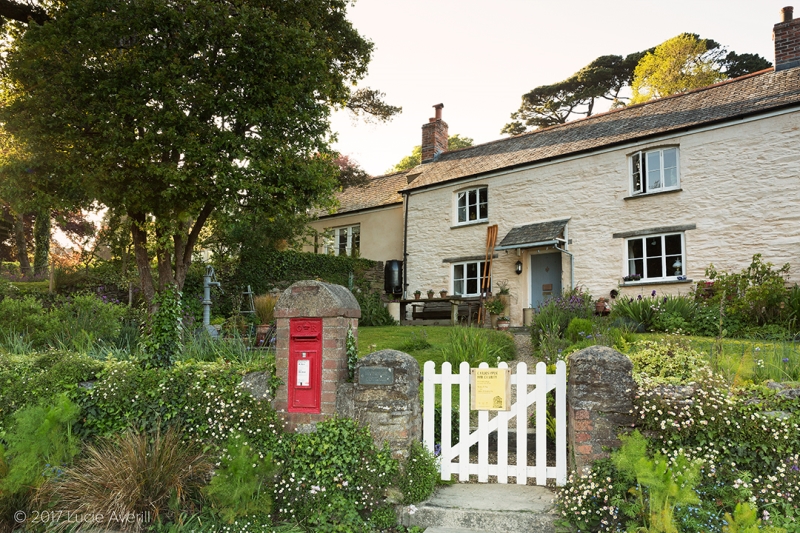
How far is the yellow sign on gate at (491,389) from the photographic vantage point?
458cm

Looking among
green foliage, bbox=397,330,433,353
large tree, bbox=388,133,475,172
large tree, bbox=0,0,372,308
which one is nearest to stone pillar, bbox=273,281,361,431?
green foliage, bbox=397,330,433,353

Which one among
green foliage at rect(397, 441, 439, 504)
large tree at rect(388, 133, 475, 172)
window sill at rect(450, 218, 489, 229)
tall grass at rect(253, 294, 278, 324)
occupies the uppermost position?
large tree at rect(388, 133, 475, 172)

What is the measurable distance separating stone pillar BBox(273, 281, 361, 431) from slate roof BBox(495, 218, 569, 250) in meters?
10.6

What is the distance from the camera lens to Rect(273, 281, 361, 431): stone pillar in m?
4.84

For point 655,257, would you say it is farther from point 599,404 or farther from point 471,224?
point 599,404

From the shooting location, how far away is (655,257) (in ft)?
44.3

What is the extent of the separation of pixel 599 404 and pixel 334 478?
2.21 metres

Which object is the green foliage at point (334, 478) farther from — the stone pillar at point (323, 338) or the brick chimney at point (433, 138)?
the brick chimney at point (433, 138)

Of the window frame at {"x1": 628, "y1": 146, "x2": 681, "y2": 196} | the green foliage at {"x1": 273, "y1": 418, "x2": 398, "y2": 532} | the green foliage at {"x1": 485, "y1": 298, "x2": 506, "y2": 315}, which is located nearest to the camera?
the green foliage at {"x1": 273, "y1": 418, "x2": 398, "y2": 532}

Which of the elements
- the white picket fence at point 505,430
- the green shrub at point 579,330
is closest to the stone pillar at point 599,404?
the white picket fence at point 505,430

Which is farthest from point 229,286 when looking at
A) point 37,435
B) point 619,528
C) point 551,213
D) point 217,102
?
point 619,528

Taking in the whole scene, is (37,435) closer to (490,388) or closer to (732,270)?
(490,388)

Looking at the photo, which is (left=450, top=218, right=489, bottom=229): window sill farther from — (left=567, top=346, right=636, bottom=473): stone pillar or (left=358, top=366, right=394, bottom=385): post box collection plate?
(left=567, top=346, right=636, bottom=473): stone pillar

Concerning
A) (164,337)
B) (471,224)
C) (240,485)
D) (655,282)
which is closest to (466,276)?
(471,224)
